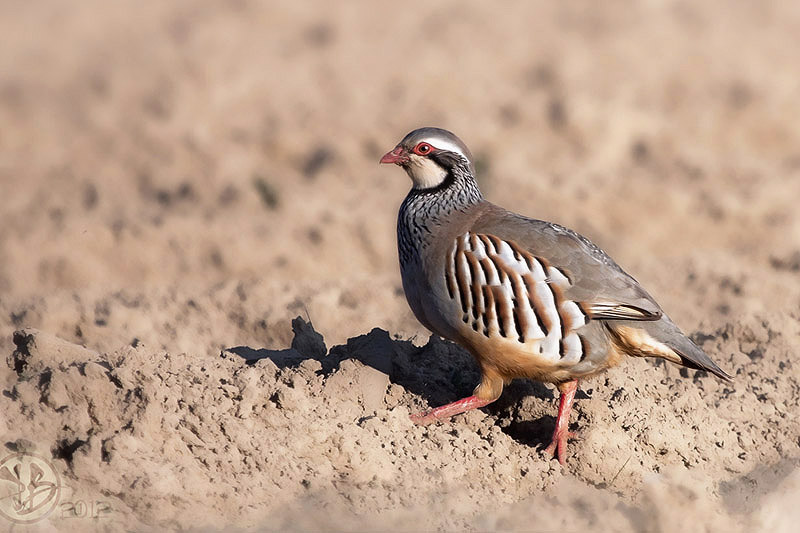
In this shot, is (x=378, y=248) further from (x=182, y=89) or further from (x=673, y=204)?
(x=182, y=89)

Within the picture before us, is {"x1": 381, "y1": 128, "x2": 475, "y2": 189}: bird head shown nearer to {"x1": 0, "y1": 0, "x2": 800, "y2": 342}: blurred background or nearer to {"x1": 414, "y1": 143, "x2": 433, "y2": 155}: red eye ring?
{"x1": 414, "y1": 143, "x2": 433, "y2": 155}: red eye ring

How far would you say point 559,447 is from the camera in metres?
4.95

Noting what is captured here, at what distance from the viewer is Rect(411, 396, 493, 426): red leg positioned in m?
5.00

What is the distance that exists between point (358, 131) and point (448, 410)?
794cm

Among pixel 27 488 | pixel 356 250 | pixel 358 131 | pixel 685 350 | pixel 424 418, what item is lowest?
pixel 356 250

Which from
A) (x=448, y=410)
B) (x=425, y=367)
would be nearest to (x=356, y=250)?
(x=425, y=367)

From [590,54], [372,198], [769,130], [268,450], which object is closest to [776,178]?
[769,130]

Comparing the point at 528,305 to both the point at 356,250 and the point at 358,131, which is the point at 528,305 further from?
the point at 358,131

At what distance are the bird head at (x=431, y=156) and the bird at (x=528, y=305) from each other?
0.97 feet

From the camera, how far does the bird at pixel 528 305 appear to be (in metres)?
4.81

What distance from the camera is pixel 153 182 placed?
1157 centimetres

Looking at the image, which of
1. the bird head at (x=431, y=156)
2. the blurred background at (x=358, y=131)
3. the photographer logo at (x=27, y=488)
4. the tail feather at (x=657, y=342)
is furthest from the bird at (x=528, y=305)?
the blurred background at (x=358, y=131)

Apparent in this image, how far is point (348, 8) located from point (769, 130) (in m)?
8.10

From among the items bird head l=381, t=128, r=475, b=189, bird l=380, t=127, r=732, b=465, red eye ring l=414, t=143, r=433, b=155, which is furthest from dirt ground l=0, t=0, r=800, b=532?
red eye ring l=414, t=143, r=433, b=155
